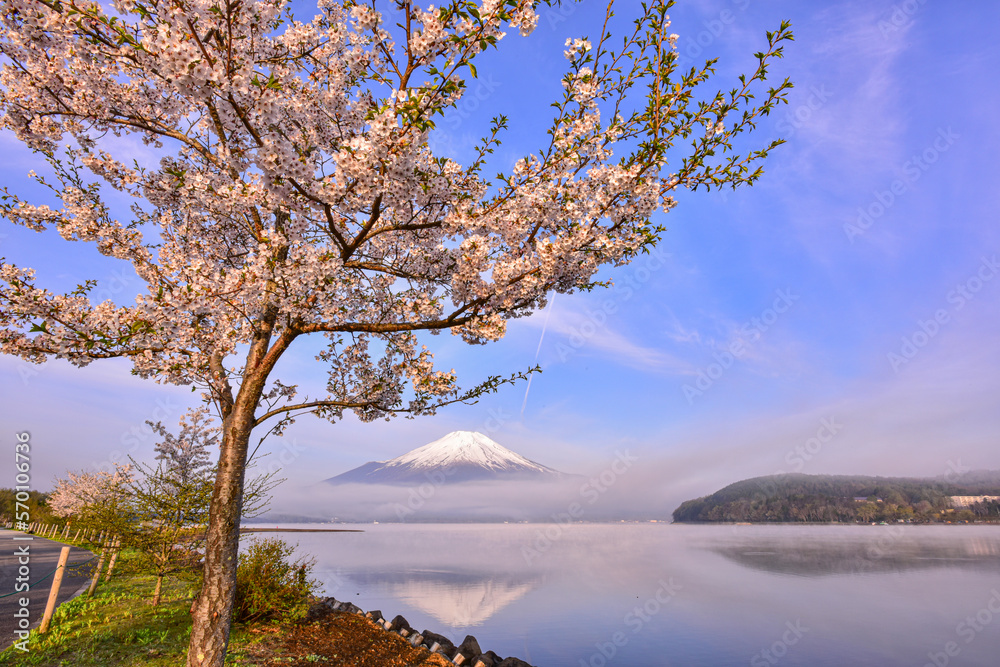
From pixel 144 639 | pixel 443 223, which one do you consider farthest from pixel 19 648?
pixel 443 223

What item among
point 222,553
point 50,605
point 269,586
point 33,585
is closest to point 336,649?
point 269,586

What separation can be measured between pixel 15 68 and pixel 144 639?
10947 mm

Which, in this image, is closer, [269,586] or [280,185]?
[280,185]

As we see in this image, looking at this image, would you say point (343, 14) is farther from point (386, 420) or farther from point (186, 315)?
point (386, 420)

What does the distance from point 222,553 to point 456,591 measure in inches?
1261

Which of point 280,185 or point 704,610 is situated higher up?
point 280,185

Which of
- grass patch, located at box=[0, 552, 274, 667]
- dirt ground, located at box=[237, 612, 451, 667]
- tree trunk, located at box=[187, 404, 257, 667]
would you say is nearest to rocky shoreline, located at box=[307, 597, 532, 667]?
dirt ground, located at box=[237, 612, 451, 667]

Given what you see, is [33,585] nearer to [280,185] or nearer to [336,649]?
[336,649]

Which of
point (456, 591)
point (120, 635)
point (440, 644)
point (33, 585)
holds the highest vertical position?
point (33, 585)

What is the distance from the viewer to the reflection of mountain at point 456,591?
27.5 meters

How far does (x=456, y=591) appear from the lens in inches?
1383

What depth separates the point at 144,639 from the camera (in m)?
10.5

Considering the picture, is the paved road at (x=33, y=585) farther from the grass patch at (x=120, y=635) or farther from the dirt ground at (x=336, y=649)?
the dirt ground at (x=336, y=649)

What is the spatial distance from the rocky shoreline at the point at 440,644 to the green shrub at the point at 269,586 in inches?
42.5
